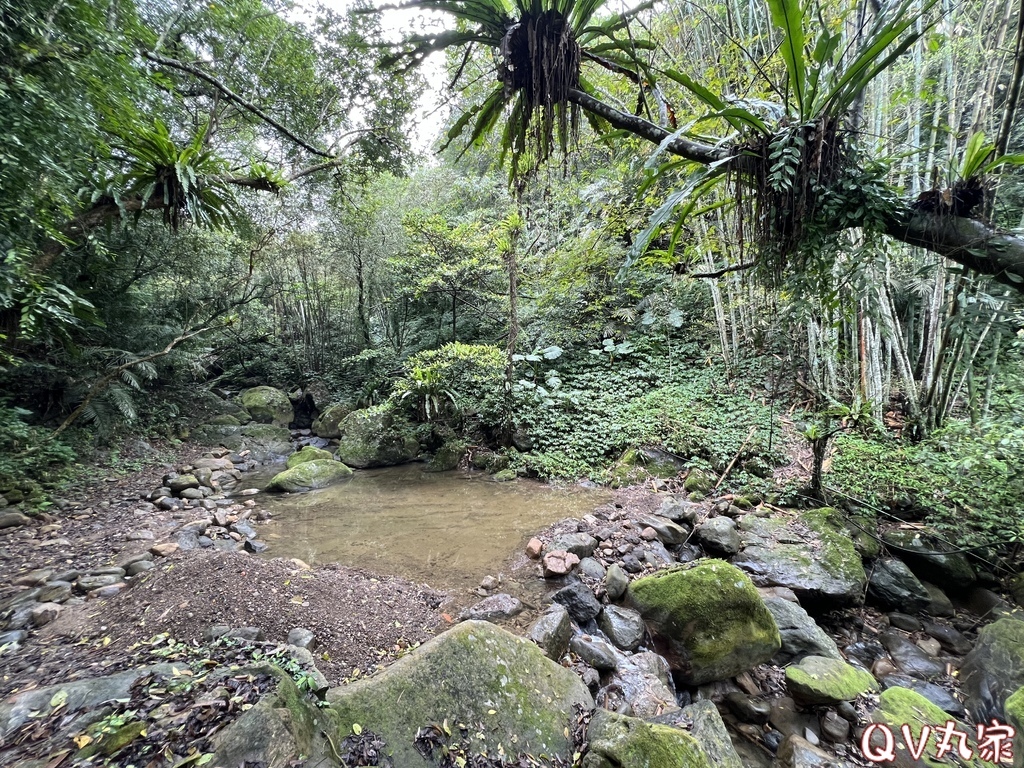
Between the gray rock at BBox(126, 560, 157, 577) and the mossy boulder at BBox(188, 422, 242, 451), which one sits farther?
the mossy boulder at BBox(188, 422, 242, 451)

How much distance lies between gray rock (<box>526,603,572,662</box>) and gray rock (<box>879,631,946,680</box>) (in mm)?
2336

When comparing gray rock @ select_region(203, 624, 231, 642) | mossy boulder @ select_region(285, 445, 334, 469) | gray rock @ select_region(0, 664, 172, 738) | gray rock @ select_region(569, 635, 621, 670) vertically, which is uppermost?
gray rock @ select_region(0, 664, 172, 738)

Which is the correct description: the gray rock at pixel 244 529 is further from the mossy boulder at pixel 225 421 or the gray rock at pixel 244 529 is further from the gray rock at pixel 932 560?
the gray rock at pixel 932 560

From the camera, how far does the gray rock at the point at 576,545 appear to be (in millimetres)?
3654

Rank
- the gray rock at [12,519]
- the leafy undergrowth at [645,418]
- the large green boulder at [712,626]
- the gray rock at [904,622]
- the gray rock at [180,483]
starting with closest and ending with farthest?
1. the large green boulder at [712,626]
2. the gray rock at [904,622]
3. the gray rock at [12,519]
4. the gray rock at [180,483]
5. the leafy undergrowth at [645,418]

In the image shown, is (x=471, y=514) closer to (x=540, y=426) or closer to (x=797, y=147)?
(x=540, y=426)

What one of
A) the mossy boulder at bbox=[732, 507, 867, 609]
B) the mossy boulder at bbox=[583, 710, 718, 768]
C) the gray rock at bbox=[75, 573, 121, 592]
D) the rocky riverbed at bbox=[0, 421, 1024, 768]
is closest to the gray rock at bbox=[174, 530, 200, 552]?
the rocky riverbed at bbox=[0, 421, 1024, 768]

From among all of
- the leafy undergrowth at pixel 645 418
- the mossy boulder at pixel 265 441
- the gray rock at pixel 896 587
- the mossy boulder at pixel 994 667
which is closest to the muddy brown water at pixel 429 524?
the leafy undergrowth at pixel 645 418

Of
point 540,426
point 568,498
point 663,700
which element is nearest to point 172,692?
point 663,700

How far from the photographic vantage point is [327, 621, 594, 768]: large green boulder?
161 cm

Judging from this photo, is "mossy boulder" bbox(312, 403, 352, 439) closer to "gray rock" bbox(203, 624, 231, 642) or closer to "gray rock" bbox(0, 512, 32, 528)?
"gray rock" bbox(0, 512, 32, 528)

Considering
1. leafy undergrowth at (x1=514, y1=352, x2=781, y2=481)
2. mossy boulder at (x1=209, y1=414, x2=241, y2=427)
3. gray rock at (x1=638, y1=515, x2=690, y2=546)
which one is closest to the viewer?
gray rock at (x1=638, y1=515, x2=690, y2=546)

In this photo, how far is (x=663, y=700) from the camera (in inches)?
87.8

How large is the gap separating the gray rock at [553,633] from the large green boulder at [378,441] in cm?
488
